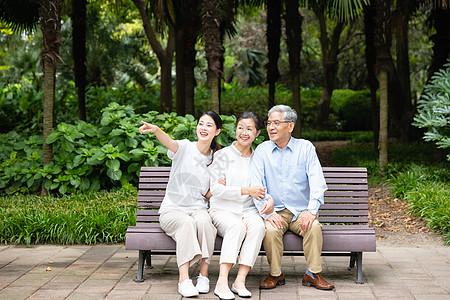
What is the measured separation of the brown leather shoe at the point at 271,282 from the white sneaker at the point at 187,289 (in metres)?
0.55

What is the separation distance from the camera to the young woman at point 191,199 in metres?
4.21

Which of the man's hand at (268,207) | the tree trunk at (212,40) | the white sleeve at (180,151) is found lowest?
the man's hand at (268,207)

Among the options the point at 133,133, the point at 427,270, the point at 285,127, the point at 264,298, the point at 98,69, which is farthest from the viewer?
the point at 98,69

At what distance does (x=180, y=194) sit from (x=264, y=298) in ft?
3.60

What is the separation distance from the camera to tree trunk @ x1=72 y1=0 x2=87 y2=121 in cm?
1148

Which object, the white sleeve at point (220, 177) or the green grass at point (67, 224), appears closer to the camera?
the white sleeve at point (220, 177)

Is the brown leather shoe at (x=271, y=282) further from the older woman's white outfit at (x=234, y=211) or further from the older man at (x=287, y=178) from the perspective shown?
the older woman's white outfit at (x=234, y=211)

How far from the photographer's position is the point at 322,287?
423 centimetres

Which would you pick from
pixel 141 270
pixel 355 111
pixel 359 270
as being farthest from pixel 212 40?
pixel 355 111

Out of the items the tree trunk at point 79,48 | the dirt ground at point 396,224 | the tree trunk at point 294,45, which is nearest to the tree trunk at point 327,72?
the tree trunk at point 294,45

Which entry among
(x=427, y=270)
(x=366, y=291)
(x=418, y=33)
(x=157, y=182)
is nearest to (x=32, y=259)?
(x=157, y=182)

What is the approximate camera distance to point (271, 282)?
14.0ft

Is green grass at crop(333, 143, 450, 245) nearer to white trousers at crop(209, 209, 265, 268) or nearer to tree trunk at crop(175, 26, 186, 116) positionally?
white trousers at crop(209, 209, 265, 268)

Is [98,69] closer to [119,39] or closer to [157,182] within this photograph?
[119,39]
